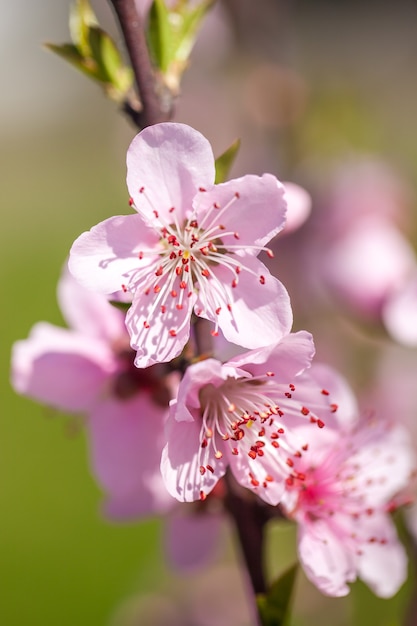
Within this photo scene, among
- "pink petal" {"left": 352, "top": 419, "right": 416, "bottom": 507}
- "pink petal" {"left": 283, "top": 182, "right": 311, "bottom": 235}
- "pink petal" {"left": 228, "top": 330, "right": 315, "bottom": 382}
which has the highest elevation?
"pink petal" {"left": 283, "top": 182, "right": 311, "bottom": 235}

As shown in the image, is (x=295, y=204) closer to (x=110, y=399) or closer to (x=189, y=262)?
(x=189, y=262)

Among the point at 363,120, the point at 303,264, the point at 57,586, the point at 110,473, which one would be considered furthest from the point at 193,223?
the point at 57,586

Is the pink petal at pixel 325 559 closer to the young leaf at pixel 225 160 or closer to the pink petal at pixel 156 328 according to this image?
the pink petal at pixel 156 328

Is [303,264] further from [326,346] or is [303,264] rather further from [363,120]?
[363,120]

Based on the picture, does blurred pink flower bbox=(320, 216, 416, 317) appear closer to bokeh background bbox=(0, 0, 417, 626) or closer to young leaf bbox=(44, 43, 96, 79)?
bokeh background bbox=(0, 0, 417, 626)

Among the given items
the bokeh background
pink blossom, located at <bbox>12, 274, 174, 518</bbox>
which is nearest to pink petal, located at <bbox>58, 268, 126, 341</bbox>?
pink blossom, located at <bbox>12, 274, 174, 518</bbox>

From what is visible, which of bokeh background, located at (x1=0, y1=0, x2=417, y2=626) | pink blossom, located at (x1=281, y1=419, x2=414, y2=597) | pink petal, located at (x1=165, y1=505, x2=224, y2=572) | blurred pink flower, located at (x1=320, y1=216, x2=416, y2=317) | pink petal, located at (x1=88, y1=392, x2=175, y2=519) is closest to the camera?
pink blossom, located at (x1=281, y1=419, x2=414, y2=597)
